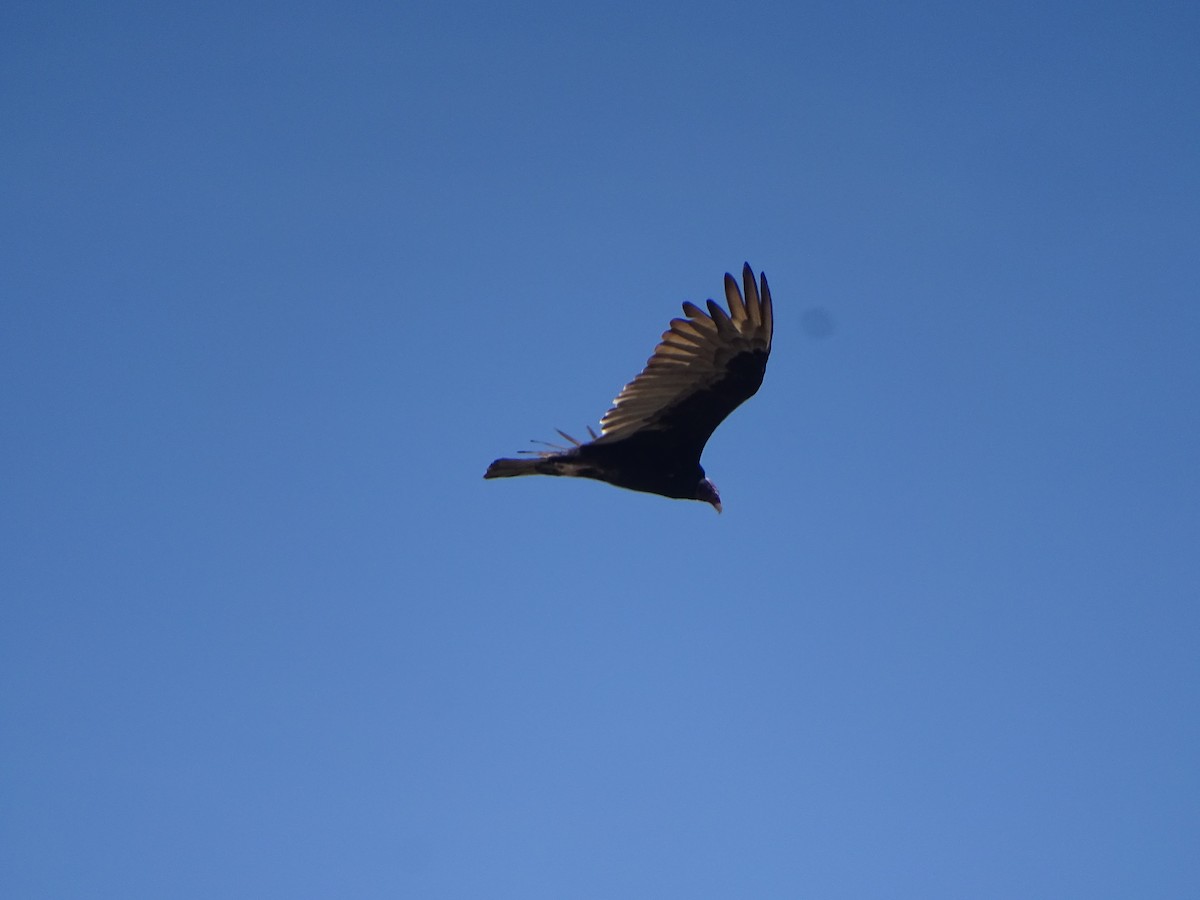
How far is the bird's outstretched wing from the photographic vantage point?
9203 millimetres

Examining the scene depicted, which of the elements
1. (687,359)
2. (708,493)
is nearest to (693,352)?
(687,359)

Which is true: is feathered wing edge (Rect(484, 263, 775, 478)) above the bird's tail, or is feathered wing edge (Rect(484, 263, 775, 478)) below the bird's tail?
above

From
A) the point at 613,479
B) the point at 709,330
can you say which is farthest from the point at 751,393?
the point at 613,479

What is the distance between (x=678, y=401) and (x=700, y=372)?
26 cm

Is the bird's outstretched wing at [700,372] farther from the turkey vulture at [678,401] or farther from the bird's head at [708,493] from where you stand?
the bird's head at [708,493]

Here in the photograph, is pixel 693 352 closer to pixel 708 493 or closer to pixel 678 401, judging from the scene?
pixel 678 401

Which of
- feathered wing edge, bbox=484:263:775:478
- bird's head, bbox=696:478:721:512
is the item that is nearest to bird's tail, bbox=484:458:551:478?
feathered wing edge, bbox=484:263:775:478

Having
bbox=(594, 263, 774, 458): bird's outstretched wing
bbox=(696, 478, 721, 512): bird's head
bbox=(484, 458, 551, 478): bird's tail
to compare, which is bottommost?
bbox=(484, 458, 551, 478): bird's tail

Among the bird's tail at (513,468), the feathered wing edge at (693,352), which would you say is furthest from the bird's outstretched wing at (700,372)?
the bird's tail at (513,468)

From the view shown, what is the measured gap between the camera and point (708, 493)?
1010 centimetres

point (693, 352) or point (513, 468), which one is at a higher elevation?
point (693, 352)

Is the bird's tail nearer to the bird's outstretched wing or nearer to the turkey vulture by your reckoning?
the turkey vulture

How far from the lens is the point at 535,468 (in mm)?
9312

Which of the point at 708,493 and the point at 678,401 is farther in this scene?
the point at 708,493
